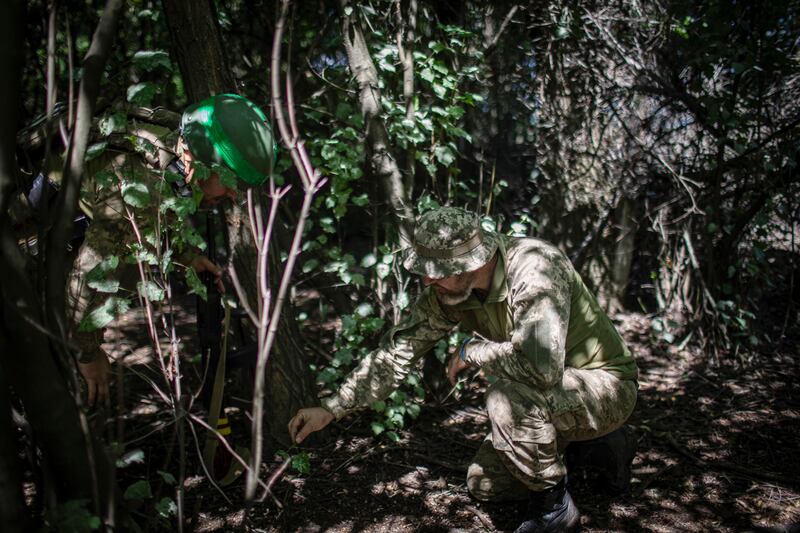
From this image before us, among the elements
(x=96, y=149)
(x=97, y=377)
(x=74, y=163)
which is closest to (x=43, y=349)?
(x=74, y=163)

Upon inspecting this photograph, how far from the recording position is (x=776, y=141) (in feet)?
12.4

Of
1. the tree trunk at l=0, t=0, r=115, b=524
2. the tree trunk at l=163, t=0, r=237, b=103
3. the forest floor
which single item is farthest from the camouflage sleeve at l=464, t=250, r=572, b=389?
the tree trunk at l=163, t=0, r=237, b=103

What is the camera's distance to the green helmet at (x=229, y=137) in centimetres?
220

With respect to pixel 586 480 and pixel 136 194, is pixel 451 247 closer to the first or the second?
pixel 136 194

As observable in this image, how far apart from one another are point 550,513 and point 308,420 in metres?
1.00

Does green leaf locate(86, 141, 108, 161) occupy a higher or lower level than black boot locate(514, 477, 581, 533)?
higher

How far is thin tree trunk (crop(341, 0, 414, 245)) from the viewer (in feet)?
10.1

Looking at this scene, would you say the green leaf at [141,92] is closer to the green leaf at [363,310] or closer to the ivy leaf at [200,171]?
the ivy leaf at [200,171]

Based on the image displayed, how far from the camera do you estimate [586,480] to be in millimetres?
2859

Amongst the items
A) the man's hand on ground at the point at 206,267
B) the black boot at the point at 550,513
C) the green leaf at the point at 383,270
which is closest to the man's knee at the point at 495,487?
the black boot at the point at 550,513

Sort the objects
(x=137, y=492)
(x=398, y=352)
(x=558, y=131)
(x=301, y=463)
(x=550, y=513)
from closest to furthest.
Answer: (x=137, y=492) < (x=301, y=463) < (x=550, y=513) < (x=398, y=352) < (x=558, y=131)

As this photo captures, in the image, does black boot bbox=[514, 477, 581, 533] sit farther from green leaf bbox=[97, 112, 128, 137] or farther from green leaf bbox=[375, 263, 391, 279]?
green leaf bbox=[97, 112, 128, 137]

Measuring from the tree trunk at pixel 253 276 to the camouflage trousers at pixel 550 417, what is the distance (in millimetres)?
994

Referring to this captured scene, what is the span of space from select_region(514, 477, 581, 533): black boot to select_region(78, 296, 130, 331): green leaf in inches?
66.1
